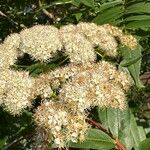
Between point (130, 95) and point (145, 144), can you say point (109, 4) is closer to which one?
point (130, 95)

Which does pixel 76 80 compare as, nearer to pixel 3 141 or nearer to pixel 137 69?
pixel 137 69

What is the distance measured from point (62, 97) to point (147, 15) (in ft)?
2.29

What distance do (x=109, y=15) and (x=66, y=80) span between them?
0.55 m

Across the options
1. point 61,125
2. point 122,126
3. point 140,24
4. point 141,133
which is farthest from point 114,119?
point 140,24

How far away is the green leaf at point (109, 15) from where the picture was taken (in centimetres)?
268

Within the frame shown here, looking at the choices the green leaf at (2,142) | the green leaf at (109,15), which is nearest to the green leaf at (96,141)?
the green leaf at (2,142)

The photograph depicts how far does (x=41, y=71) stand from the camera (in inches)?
95.7

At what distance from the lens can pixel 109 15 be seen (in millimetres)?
2693

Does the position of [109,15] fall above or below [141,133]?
above

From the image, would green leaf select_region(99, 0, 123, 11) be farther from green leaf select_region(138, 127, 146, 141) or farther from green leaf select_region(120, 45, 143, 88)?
green leaf select_region(138, 127, 146, 141)

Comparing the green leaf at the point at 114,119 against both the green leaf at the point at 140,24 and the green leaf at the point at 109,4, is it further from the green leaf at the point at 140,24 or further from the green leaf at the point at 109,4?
the green leaf at the point at 109,4

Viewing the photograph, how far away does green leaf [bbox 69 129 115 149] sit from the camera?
6.70 ft

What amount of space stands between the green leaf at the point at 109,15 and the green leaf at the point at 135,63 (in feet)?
0.55

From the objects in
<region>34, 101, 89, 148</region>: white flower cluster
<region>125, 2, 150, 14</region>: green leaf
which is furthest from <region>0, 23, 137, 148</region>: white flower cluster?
<region>125, 2, 150, 14</region>: green leaf
